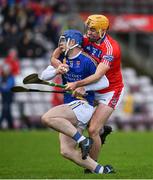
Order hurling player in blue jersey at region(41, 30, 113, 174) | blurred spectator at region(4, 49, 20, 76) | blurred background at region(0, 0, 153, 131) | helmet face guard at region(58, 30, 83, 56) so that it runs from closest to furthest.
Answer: hurling player in blue jersey at region(41, 30, 113, 174) → helmet face guard at region(58, 30, 83, 56) → blurred spectator at region(4, 49, 20, 76) → blurred background at region(0, 0, 153, 131)

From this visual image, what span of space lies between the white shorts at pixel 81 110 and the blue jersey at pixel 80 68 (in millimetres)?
102

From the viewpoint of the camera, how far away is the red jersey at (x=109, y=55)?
13453mm

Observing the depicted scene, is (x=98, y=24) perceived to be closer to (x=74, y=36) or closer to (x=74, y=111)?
(x=74, y=36)

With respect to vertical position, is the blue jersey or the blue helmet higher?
the blue helmet

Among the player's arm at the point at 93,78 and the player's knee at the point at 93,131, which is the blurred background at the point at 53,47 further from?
the player's arm at the point at 93,78

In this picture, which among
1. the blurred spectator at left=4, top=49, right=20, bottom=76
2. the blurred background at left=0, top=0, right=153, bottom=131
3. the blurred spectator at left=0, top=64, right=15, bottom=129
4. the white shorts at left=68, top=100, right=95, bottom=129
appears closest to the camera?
the white shorts at left=68, top=100, right=95, bottom=129

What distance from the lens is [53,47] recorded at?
29.8 metres

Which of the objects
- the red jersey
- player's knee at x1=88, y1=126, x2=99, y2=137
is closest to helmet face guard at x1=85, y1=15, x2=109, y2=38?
the red jersey

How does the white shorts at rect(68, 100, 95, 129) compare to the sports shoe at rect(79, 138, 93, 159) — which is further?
the white shorts at rect(68, 100, 95, 129)

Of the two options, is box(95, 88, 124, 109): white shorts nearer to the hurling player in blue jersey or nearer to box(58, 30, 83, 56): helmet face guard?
the hurling player in blue jersey

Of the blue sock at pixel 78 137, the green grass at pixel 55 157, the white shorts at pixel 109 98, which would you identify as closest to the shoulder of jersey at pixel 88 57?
the white shorts at pixel 109 98

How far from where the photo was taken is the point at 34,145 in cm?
2086

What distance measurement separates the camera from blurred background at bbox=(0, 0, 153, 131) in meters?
27.5

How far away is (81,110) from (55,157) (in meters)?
4.35
